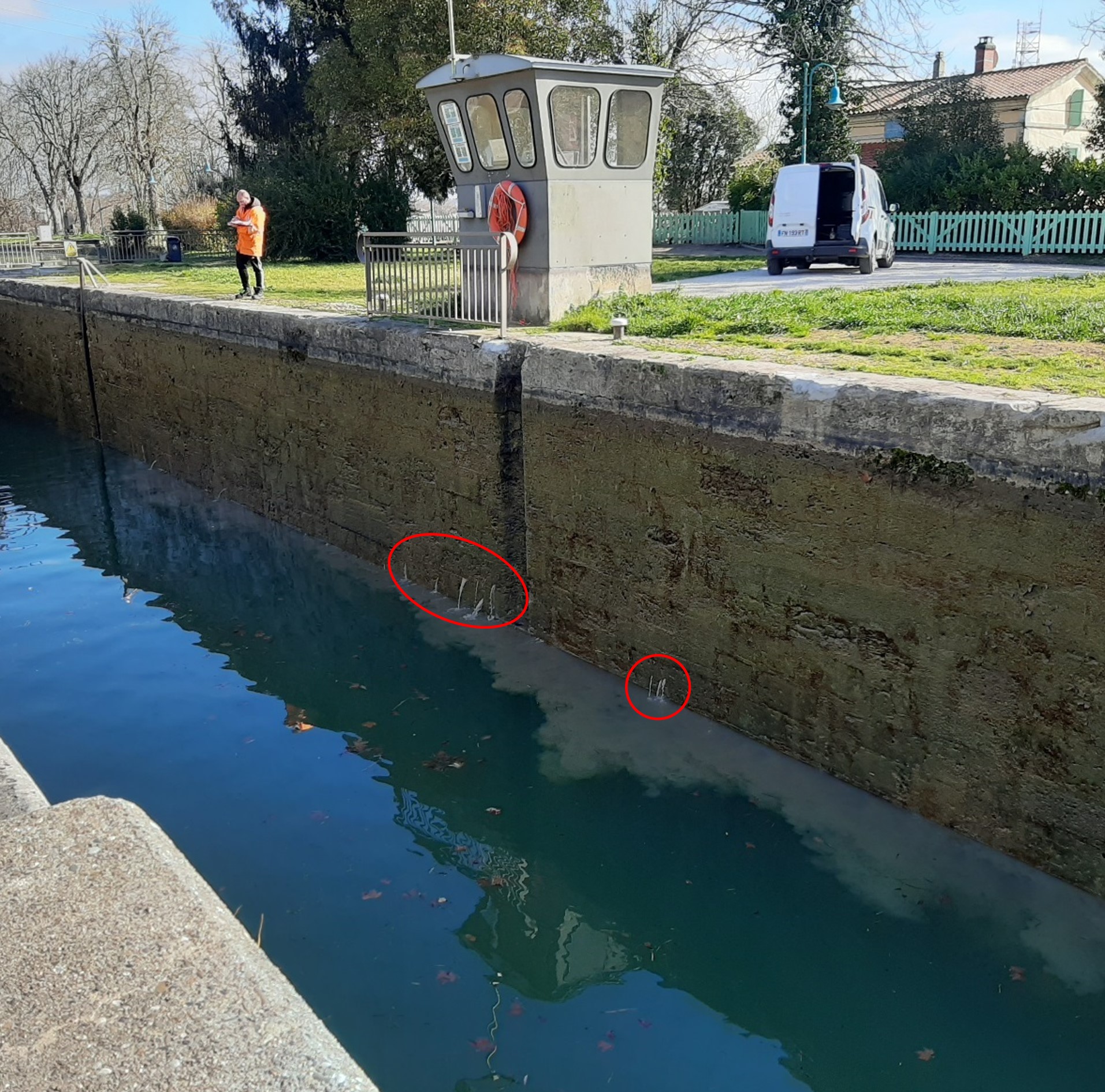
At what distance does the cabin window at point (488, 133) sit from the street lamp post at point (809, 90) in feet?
53.8

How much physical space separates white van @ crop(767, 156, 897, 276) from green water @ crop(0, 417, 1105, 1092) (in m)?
8.70

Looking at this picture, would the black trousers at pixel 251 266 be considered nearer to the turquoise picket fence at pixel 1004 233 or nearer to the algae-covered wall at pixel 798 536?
the algae-covered wall at pixel 798 536

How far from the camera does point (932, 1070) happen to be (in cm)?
405

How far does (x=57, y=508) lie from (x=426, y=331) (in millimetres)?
6080

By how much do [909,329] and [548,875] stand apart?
4.63 metres

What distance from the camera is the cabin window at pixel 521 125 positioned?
9109mm

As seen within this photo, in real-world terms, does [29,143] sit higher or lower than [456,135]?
higher

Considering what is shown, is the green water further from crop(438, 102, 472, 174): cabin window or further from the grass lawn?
crop(438, 102, 472, 174): cabin window

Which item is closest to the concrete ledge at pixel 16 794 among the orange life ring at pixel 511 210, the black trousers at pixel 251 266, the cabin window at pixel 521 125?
the orange life ring at pixel 511 210

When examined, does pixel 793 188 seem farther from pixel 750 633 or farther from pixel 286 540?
pixel 750 633

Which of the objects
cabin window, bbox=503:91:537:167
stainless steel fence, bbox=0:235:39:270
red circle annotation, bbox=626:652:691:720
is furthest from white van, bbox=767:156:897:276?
stainless steel fence, bbox=0:235:39:270

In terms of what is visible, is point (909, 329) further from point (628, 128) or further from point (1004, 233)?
point (1004, 233)

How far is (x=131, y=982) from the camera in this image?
2.25m

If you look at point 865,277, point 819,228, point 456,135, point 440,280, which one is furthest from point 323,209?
point 440,280
